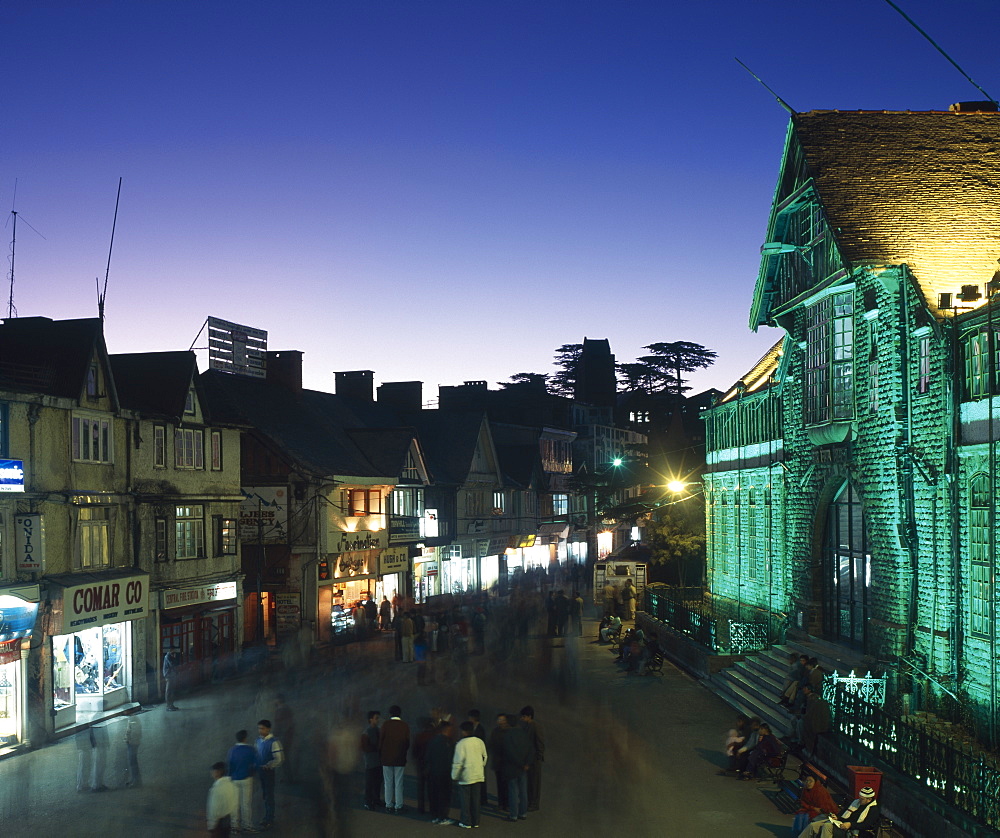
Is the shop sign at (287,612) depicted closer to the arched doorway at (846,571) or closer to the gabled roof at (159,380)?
the gabled roof at (159,380)

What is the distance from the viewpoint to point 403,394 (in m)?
66.6

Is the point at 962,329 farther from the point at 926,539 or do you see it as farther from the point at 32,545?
the point at 32,545

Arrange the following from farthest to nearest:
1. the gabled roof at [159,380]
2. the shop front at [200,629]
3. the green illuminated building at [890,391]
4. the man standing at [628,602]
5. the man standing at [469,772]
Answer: the man standing at [628,602], the gabled roof at [159,380], the shop front at [200,629], the green illuminated building at [890,391], the man standing at [469,772]

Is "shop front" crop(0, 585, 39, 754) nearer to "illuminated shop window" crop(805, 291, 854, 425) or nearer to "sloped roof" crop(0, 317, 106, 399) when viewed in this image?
"sloped roof" crop(0, 317, 106, 399)

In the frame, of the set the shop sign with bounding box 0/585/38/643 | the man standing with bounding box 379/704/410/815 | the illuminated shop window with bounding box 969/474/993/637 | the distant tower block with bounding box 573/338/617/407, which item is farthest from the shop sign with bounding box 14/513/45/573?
the distant tower block with bounding box 573/338/617/407

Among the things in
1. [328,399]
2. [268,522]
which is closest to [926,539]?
[268,522]

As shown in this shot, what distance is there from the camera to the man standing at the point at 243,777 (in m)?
16.2

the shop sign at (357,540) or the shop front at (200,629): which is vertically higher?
the shop sign at (357,540)

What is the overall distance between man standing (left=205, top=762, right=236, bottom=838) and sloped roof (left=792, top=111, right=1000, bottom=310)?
1617 cm

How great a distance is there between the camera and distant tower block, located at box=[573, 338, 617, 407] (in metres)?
114

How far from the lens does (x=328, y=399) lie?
2192 inches

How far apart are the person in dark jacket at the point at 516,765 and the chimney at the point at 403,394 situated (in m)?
49.2

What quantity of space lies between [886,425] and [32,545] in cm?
1956

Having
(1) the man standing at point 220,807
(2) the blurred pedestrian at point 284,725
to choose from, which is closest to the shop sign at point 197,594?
(2) the blurred pedestrian at point 284,725
